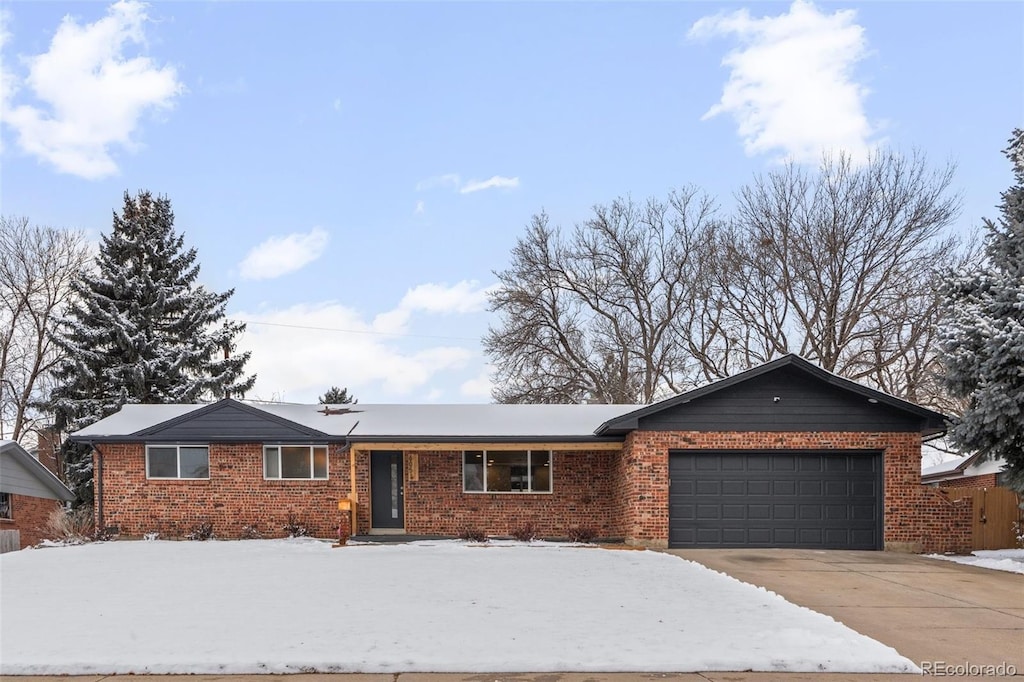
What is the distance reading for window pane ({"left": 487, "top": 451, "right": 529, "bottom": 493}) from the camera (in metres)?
19.8

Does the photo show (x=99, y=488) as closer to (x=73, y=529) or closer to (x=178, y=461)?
(x=73, y=529)

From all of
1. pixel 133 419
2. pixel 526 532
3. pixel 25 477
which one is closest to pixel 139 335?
pixel 25 477

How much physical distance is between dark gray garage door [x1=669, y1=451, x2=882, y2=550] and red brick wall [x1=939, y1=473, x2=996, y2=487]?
7800mm

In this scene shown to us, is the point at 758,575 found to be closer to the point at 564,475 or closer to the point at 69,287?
the point at 564,475

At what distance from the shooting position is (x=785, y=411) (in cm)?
1738

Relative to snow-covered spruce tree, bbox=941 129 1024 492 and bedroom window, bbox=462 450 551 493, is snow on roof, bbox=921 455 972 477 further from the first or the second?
bedroom window, bbox=462 450 551 493

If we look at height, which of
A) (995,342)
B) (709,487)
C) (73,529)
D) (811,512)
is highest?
(995,342)

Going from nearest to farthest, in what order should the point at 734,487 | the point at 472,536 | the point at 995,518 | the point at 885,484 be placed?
the point at 885,484, the point at 734,487, the point at 995,518, the point at 472,536

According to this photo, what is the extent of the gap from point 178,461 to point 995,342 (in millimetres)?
17452

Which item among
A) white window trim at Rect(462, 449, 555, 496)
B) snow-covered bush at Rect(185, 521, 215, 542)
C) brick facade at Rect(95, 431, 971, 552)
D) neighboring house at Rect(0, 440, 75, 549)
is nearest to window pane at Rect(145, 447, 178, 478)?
brick facade at Rect(95, 431, 971, 552)

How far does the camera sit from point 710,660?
7.36 m

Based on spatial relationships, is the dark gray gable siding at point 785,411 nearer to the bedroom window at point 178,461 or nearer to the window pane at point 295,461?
the window pane at point 295,461

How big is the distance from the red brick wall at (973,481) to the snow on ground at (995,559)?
251 inches

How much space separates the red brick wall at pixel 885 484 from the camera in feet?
56.1
